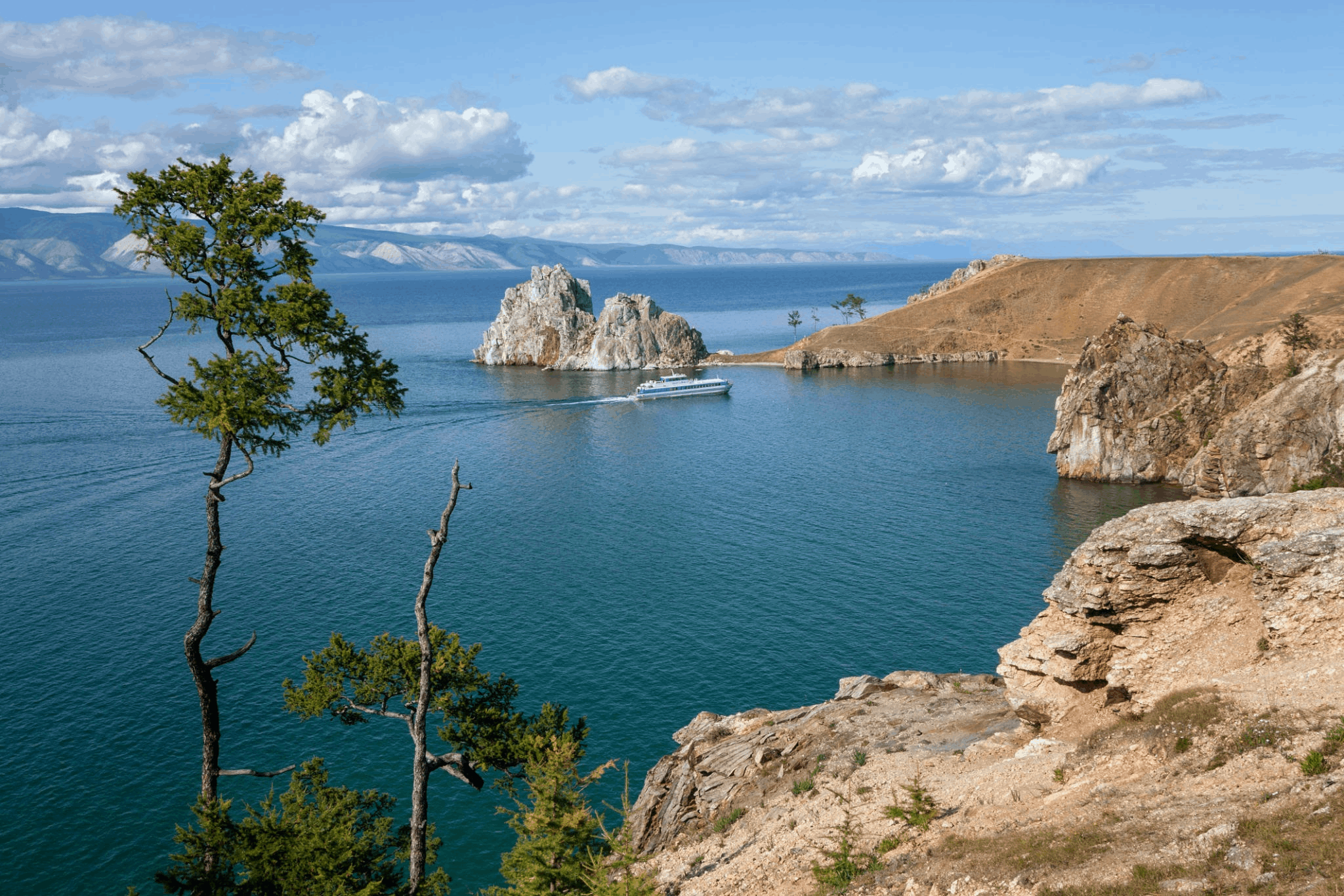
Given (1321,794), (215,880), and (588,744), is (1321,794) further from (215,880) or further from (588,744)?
(588,744)

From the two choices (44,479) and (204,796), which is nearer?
(204,796)

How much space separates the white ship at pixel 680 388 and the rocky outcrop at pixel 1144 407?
275 feet

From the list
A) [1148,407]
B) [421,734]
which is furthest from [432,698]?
[1148,407]

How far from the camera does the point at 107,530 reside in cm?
8338

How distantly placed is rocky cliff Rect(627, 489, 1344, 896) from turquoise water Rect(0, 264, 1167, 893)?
17621mm

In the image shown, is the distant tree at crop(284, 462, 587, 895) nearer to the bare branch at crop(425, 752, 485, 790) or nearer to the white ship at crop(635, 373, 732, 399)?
the bare branch at crop(425, 752, 485, 790)

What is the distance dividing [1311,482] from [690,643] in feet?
185

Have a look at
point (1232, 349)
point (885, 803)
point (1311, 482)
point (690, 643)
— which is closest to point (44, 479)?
point (690, 643)

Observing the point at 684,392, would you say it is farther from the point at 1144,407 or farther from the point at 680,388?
the point at 1144,407

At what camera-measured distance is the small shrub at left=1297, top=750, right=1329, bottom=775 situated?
19406mm

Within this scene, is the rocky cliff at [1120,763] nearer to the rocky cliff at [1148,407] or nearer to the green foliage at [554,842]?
the green foliage at [554,842]

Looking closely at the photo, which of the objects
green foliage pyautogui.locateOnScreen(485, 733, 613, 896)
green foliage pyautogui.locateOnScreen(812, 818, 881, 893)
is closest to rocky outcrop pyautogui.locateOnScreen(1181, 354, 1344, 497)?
green foliage pyautogui.locateOnScreen(812, 818, 881, 893)

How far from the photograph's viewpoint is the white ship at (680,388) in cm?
17675

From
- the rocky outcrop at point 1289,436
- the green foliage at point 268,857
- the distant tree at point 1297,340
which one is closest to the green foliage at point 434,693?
the green foliage at point 268,857
